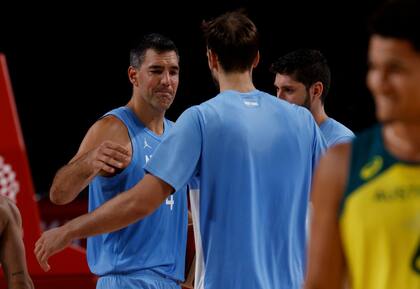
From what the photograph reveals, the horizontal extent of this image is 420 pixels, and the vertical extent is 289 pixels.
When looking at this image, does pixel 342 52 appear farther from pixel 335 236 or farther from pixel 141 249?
pixel 335 236

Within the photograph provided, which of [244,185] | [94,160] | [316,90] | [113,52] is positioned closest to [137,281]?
[94,160]

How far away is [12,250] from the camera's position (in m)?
4.21

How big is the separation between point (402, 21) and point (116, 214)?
5.11ft

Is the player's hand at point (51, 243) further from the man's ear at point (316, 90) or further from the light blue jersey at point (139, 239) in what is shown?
the man's ear at point (316, 90)

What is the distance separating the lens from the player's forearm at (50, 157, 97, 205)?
13.9ft

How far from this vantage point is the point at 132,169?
4.51 m

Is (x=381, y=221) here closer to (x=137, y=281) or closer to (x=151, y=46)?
(x=137, y=281)

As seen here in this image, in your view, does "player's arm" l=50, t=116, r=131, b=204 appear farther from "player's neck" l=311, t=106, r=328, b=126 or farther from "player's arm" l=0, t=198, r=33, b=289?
"player's neck" l=311, t=106, r=328, b=126

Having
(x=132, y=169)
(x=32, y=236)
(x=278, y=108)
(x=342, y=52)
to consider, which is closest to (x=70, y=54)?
(x=342, y=52)

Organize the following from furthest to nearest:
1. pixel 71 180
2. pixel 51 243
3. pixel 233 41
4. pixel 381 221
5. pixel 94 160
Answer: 1. pixel 71 180
2. pixel 94 160
3. pixel 233 41
4. pixel 51 243
5. pixel 381 221

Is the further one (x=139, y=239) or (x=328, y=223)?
(x=139, y=239)

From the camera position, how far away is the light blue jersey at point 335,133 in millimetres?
4805

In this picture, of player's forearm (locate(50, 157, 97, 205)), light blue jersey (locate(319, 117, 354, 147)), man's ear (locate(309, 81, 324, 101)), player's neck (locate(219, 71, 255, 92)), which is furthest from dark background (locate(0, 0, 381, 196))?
player's neck (locate(219, 71, 255, 92))

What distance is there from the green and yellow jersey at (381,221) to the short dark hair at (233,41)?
1.58 meters
